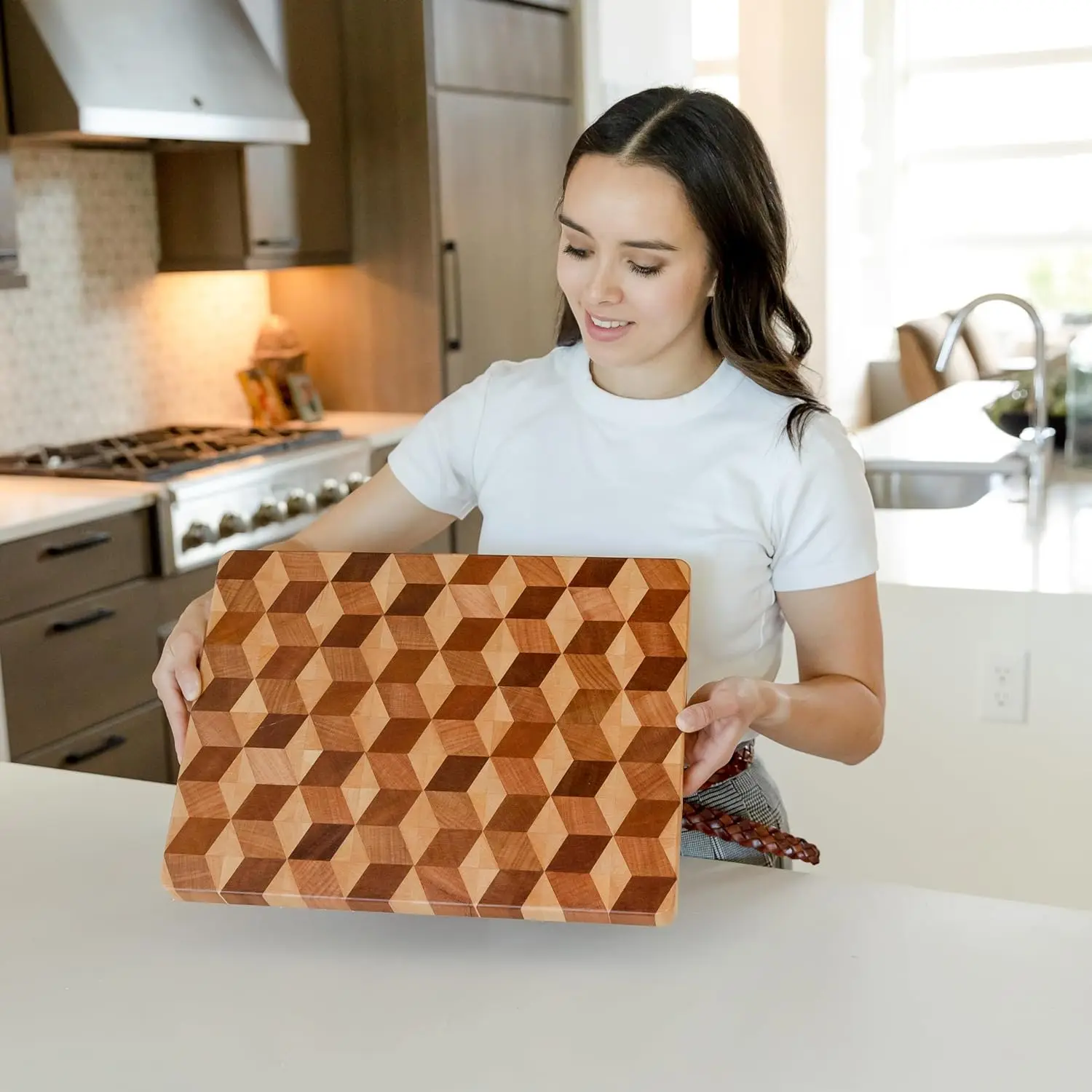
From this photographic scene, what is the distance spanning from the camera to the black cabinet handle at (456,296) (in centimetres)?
411

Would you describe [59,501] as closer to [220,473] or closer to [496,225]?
[220,473]

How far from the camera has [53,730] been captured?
9.46 feet

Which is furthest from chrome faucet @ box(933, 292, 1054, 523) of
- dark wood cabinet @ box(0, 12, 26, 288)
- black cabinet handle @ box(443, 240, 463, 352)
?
dark wood cabinet @ box(0, 12, 26, 288)

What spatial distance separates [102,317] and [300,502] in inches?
30.4

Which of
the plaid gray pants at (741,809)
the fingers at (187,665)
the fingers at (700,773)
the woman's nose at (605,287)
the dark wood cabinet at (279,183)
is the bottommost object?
the plaid gray pants at (741,809)

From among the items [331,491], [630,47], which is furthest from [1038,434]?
[630,47]

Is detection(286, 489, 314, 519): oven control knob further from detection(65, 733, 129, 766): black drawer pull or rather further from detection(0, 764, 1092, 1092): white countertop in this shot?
detection(0, 764, 1092, 1092): white countertop

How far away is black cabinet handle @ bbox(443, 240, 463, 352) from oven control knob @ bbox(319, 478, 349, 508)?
684mm

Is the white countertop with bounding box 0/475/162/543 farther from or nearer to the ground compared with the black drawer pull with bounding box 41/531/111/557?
farther from the ground

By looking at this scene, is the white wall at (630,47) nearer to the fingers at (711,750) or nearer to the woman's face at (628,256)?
the woman's face at (628,256)

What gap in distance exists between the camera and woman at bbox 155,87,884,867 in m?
1.33

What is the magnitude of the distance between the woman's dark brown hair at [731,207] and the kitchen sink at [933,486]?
1786mm

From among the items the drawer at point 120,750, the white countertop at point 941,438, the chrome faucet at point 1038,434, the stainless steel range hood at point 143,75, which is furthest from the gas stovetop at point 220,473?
the chrome faucet at point 1038,434

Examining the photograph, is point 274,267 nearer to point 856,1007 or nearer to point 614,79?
point 614,79
